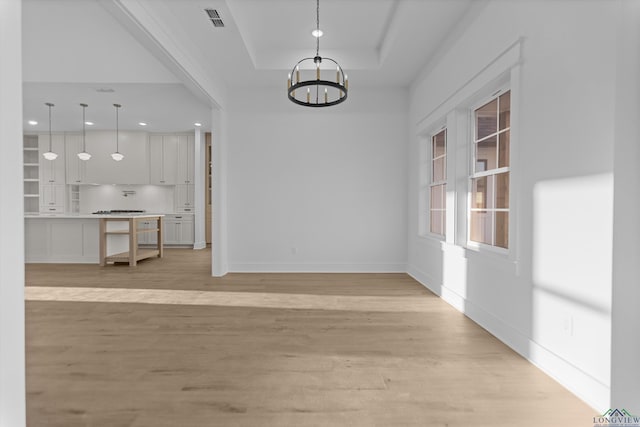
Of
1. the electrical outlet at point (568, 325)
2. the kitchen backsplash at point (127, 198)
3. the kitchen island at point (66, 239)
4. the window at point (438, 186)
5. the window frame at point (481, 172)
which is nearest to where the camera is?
the electrical outlet at point (568, 325)

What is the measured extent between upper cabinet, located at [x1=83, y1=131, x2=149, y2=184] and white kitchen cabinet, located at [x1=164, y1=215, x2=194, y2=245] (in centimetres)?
131

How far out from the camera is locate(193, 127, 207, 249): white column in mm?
8469

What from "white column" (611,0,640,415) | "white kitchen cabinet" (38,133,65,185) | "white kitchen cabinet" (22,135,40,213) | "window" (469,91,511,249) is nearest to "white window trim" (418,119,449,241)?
"window" (469,91,511,249)

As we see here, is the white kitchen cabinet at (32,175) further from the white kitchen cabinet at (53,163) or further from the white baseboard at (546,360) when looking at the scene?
the white baseboard at (546,360)

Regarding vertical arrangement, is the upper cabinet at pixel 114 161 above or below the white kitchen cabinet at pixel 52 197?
above

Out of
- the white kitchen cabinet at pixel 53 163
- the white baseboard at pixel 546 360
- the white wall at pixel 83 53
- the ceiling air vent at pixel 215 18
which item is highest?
the white wall at pixel 83 53

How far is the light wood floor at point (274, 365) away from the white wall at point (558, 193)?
0.78ft

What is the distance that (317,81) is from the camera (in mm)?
3289

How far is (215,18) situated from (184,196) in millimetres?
6322

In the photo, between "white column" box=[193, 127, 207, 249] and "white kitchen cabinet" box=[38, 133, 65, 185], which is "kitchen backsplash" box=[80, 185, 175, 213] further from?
"white column" box=[193, 127, 207, 249]

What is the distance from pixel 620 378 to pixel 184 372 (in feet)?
7.46

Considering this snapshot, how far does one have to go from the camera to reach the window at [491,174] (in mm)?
2934

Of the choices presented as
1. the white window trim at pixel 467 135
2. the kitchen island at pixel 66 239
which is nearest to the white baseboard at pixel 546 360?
the white window trim at pixel 467 135

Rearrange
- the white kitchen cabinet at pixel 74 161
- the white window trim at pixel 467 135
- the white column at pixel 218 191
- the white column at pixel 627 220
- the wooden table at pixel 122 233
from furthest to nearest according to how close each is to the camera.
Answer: the white kitchen cabinet at pixel 74 161, the wooden table at pixel 122 233, the white column at pixel 218 191, the white window trim at pixel 467 135, the white column at pixel 627 220
